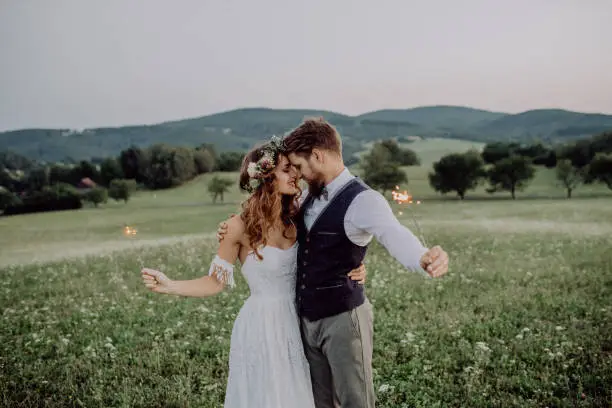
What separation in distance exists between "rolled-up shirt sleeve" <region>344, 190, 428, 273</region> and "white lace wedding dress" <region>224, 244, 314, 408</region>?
0.55 m

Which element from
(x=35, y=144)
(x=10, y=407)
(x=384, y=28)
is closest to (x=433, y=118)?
(x=384, y=28)

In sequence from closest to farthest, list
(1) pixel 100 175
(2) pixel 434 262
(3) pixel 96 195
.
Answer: (2) pixel 434 262
(3) pixel 96 195
(1) pixel 100 175

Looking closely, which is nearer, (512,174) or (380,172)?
(512,174)

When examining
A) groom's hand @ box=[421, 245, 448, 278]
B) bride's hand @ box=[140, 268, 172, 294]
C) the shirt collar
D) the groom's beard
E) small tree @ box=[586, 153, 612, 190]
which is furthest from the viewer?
small tree @ box=[586, 153, 612, 190]

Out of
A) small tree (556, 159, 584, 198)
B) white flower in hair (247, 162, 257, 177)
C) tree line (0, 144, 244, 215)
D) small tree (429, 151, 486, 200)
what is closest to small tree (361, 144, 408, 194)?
small tree (429, 151, 486, 200)

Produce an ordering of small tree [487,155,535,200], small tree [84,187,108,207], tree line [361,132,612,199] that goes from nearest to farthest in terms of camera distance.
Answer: small tree [84,187,108,207] < tree line [361,132,612,199] < small tree [487,155,535,200]

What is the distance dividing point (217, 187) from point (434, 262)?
2569 cm

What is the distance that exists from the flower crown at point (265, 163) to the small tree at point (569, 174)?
78.0 ft

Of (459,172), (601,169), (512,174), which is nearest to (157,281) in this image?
(601,169)

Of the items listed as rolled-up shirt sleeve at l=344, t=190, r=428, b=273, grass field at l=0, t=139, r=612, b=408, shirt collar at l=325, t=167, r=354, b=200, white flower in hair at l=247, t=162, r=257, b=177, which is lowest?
grass field at l=0, t=139, r=612, b=408

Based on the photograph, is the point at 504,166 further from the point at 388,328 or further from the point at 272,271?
the point at 272,271

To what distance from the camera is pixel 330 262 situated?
3314mm

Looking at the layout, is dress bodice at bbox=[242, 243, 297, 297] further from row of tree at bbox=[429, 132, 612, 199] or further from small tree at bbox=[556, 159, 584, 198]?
small tree at bbox=[556, 159, 584, 198]

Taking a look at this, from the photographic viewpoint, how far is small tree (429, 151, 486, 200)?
30.1m
